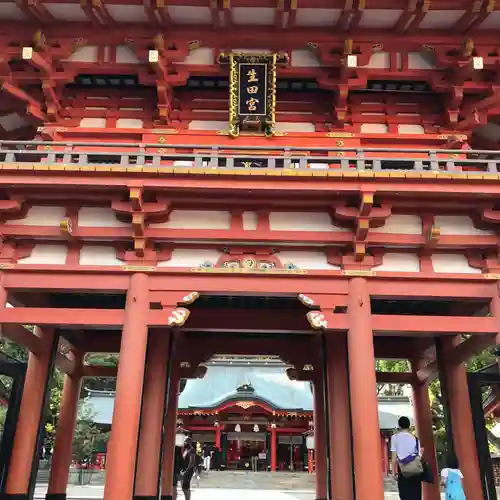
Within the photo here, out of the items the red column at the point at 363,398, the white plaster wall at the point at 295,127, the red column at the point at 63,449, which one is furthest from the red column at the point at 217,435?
the red column at the point at 363,398

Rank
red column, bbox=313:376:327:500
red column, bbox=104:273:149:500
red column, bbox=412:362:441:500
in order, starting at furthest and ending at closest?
1. red column, bbox=313:376:327:500
2. red column, bbox=412:362:441:500
3. red column, bbox=104:273:149:500

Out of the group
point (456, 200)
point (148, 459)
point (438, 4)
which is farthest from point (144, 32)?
point (148, 459)

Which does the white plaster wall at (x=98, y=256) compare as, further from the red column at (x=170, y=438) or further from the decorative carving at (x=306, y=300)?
the red column at (x=170, y=438)

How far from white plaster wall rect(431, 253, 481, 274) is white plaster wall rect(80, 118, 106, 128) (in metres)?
6.12

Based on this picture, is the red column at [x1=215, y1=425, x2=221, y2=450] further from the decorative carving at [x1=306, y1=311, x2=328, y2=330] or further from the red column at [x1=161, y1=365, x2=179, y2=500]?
the decorative carving at [x1=306, y1=311, x2=328, y2=330]

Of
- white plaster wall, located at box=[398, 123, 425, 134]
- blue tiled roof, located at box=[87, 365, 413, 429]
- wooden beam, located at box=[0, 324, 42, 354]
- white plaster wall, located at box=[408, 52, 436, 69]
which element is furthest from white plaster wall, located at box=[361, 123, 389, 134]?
blue tiled roof, located at box=[87, 365, 413, 429]

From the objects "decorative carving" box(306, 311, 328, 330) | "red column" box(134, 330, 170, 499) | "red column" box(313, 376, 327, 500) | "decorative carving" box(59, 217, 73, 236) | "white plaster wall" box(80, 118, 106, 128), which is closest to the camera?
"decorative carving" box(306, 311, 328, 330)

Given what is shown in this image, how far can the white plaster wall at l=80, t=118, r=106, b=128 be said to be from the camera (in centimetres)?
955

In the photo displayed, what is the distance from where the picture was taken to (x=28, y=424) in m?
8.77

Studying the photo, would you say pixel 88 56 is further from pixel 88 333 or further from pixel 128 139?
pixel 88 333

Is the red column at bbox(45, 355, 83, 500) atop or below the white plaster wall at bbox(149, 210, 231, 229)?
below

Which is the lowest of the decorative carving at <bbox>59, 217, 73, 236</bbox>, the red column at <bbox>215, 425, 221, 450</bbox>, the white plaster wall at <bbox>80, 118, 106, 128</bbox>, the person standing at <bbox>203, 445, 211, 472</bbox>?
the person standing at <bbox>203, 445, 211, 472</bbox>

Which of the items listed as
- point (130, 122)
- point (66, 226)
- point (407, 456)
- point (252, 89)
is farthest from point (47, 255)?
point (407, 456)

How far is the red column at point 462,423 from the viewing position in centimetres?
878
